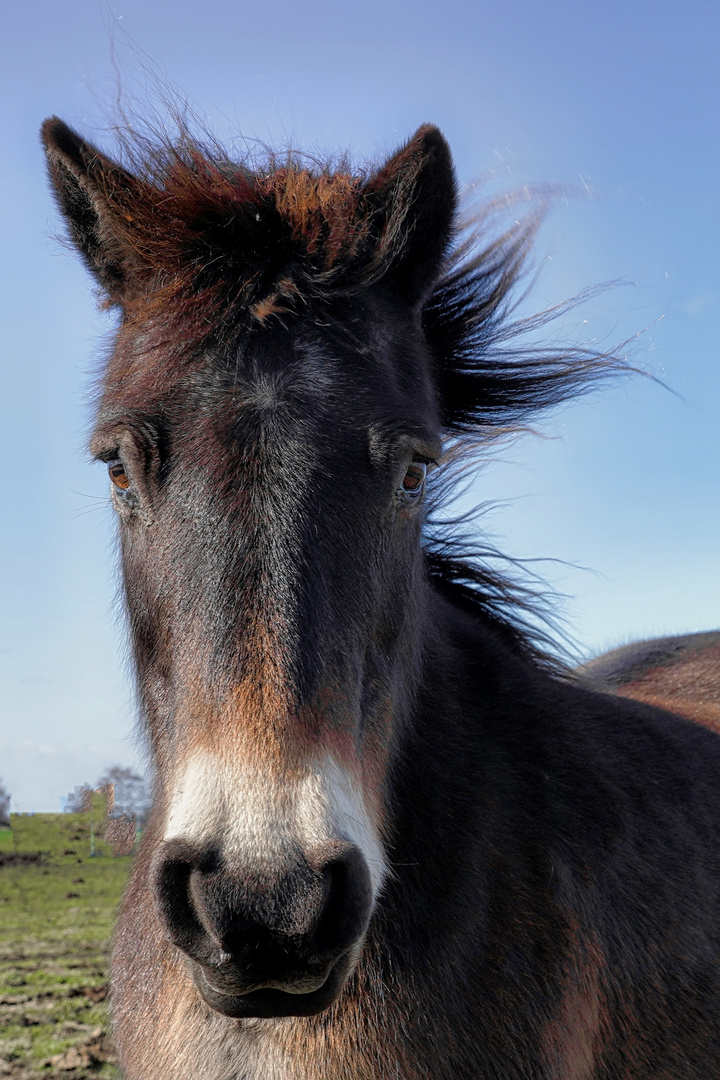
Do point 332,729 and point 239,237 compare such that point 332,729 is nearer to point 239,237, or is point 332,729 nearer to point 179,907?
point 179,907

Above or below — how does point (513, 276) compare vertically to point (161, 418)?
above

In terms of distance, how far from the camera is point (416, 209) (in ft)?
9.72

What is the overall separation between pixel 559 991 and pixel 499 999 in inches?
10.4

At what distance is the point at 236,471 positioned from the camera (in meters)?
2.14

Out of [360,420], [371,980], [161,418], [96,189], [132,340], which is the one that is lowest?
[371,980]

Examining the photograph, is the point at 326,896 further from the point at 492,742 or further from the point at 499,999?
the point at 492,742

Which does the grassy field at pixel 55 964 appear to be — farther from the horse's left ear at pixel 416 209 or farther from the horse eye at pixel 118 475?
the horse's left ear at pixel 416 209

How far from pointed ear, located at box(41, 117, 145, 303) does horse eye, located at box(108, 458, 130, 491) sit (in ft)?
2.52

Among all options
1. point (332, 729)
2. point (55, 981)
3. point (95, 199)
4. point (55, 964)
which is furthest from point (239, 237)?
point (55, 964)

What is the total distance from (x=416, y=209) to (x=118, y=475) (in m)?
1.48

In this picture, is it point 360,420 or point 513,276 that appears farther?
point 513,276

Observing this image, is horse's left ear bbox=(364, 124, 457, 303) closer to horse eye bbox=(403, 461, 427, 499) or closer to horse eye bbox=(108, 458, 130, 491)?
horse eye bbox=(403, 461, 427, 499)

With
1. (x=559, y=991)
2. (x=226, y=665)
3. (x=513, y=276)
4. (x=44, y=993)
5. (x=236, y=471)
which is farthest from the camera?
(x=44, y=993)

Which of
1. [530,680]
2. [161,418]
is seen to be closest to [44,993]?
[530,680]
